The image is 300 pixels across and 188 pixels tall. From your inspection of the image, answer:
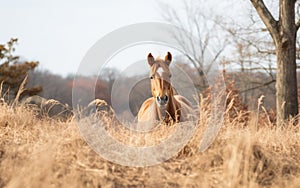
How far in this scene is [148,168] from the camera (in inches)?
142

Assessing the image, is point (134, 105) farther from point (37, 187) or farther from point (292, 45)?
point (37, 187)

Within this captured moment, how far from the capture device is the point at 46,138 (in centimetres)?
408

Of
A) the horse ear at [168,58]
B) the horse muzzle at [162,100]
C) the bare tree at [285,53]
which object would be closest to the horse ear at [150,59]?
the horse ear at [168,58]

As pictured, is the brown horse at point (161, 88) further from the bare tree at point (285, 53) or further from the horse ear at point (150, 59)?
the bare tree at point (285, 53)

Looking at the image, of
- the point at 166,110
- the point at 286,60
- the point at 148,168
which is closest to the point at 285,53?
the point at 286,60

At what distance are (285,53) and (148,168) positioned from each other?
5288 mm

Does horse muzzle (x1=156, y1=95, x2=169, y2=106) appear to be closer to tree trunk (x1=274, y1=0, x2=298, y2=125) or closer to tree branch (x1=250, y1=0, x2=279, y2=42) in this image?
tree trunk (x1=274, y1=0, x2=298, y2=125)

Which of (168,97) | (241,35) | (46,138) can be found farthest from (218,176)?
(241,35)

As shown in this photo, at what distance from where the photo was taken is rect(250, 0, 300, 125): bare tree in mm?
7754

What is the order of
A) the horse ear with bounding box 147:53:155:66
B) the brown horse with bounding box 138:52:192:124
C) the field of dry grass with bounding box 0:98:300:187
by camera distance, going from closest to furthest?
the field of dry grass with bounding box 0:98:300:187 → the brown horse with bounding box 138:52:192:124 → the horse ear with bounding box 147:53:155:66

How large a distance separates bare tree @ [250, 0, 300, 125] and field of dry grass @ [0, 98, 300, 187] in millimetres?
3847

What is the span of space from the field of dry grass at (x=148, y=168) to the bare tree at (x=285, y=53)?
385 centimetres

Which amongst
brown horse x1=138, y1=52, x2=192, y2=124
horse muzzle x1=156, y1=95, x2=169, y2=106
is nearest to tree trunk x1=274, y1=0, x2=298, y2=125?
brown horse x1=138, y1=52, x2=192, y2=124

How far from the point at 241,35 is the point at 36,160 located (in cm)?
1339
